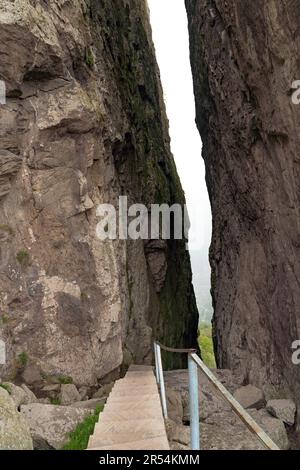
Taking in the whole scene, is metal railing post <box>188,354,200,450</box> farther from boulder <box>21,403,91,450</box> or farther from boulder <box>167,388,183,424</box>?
boulder <box>167,388,183,424</box>

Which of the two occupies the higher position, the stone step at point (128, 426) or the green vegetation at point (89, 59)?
the green vegetation at point (89, 59)

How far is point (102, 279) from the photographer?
11180 mm

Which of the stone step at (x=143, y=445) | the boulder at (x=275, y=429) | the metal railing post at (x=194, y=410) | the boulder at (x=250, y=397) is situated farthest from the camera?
the boulder at (x=250, y=397)

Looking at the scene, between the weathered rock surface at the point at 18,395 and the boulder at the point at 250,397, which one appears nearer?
the weathered rock surface at the point at 18,395

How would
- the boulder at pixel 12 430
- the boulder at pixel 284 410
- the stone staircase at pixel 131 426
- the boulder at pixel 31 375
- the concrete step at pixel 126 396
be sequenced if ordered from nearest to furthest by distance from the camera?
1. the stone staircase at pixel 131 426
2. the boulder at pixel 12 430
3. the concrete step at pixel 126 396
4. the boulder at pixel 31 375
5. the boulder at pixel 284 410

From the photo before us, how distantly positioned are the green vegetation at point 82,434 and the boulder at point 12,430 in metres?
0.65

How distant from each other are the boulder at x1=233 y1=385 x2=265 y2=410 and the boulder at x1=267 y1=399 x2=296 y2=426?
2.33 ft

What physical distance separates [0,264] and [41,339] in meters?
2.09

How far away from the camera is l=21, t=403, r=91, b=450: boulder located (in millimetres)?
6035

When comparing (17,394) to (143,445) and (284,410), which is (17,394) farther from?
(284,410)

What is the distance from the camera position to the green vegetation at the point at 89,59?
12622mm

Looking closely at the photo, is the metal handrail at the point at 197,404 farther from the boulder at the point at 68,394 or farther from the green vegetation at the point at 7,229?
the green vegetation at the point at 7,229

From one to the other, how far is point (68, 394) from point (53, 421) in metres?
3.17

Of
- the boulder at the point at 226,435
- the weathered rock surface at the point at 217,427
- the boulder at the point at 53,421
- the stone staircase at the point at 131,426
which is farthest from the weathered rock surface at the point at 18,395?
the boulder at the point at 226,435
